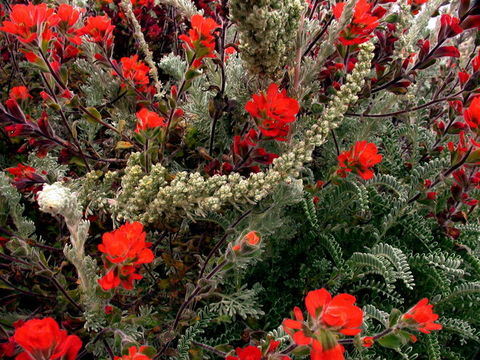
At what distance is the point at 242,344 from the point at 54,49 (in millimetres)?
839

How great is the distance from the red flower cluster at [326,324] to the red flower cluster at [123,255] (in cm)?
24

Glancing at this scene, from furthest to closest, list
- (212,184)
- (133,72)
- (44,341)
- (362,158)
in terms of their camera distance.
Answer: (133,72) < (362,158) < (212,184) < (44,341)

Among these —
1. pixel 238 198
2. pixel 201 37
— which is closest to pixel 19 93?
pixel 201 37

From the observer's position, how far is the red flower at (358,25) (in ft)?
2.64

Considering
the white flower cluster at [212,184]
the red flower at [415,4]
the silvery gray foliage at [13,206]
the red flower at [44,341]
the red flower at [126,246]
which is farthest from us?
the red flower at [415,4]

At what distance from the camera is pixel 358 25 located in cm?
81

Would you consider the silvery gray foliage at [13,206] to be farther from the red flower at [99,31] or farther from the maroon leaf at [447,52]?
the maroon leaf at [447,52]

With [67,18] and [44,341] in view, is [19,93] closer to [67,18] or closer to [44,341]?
[67,18]

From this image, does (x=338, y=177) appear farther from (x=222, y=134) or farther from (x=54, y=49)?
(x=54, y=49)

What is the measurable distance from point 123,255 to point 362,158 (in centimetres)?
51

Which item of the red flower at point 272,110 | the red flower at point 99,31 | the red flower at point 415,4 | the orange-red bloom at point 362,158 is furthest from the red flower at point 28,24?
the red flower at point 415,4

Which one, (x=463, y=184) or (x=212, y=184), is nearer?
(x=212, y=184)

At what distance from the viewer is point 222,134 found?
3.33 ft

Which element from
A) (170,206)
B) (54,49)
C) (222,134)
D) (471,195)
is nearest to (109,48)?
(54,49)
